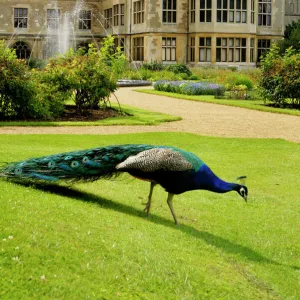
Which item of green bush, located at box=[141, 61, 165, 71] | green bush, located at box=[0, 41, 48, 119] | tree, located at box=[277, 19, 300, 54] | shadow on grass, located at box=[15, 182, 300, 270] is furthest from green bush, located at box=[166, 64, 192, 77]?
shadow on grass, located at box=[15, 182, 300, 270]

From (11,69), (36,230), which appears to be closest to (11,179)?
(36,230)

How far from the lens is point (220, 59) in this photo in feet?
141

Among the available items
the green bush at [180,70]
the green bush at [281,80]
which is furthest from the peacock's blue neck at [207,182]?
the green bush at [180,70]

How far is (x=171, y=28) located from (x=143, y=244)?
3906 centimetres

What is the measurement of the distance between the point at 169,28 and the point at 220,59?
13.0ft

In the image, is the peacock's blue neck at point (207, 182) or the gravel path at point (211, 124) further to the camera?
the gravel path at point (211, 124)

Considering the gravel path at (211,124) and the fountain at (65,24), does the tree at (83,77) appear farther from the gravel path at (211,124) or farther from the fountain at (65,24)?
the fountain at (65,24)

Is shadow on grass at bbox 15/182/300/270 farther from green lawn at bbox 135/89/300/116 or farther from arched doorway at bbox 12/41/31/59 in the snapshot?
arched doorway at bbox 12/41/31/59

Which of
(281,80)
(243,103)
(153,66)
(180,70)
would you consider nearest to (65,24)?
(153,66)

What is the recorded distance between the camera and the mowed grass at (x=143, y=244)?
5238 mm

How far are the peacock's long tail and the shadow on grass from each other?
0.76ft

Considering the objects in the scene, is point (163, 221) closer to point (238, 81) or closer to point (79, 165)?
point (79, 165)

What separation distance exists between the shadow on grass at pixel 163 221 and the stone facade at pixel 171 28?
35.4 meters

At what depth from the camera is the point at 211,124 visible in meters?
19.0
